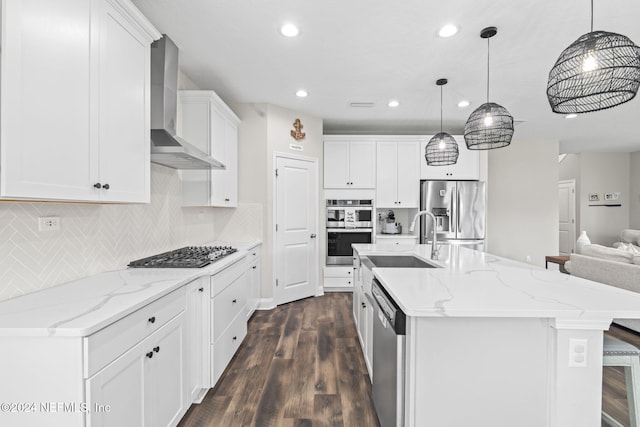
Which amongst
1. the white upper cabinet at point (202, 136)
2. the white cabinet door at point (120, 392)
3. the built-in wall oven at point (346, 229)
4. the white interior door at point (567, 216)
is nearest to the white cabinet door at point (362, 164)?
the built-in wall oven at point (346, 229)

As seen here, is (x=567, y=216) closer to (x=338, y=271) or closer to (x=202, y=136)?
(x=338, y=271)

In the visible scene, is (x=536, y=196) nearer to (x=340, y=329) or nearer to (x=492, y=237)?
(x=492, y=237)

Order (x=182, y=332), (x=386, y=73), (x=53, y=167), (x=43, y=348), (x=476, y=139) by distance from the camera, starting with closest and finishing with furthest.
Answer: (x=43, y=348) < (x=53, y=167) < (x=182, y=332) < (x=476, y=139) < (x=386, y=73)

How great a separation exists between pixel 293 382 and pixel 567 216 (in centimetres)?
861

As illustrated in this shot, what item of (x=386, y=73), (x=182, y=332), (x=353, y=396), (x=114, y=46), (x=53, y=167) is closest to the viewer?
(x=53, y=167)

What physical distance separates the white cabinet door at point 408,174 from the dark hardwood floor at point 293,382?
2.33 metres

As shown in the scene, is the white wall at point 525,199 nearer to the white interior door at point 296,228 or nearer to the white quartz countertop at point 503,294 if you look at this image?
the white interior door at point 296,228

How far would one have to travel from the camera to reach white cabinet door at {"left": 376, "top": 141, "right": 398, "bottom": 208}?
4.76 metres

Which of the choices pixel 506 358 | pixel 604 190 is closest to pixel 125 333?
pixel 506 358

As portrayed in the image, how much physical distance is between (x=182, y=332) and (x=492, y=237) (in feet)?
19.4

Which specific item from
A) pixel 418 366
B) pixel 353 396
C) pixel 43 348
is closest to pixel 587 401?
pixel 418 366

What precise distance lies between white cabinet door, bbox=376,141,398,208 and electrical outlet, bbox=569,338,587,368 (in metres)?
3.65

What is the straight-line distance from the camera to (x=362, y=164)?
4742 millimetres

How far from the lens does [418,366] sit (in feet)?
4.05
